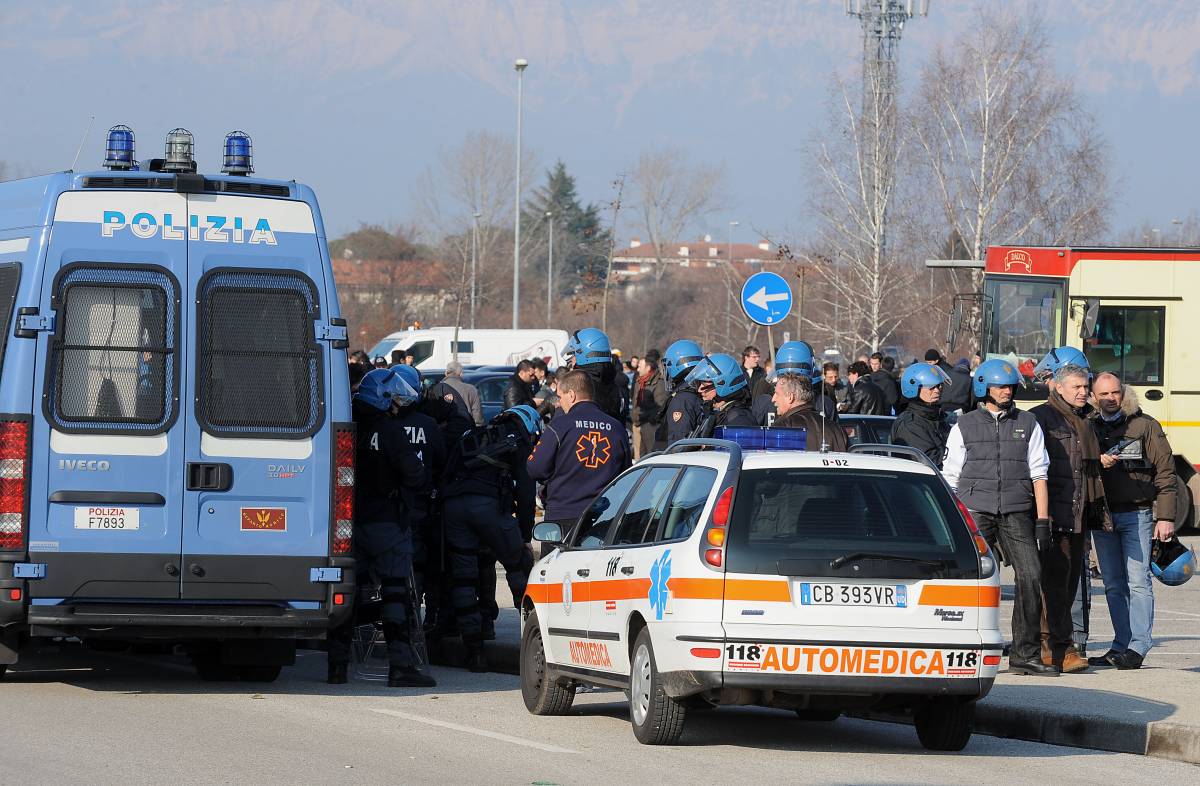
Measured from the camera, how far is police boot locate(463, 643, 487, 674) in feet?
40.0

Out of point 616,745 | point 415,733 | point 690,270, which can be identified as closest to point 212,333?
point 415,733

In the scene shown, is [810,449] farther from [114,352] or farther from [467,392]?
[467,392]

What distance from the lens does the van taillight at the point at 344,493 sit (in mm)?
10133

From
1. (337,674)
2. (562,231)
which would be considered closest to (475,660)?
(337,674)

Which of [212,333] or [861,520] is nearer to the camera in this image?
[861,520]

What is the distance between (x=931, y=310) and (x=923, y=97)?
603 cm

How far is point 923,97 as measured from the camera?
45.8 m

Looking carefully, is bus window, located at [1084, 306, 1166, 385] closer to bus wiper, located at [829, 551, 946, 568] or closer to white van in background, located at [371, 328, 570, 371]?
bus wiper, located at [829, 551, 946, 568]

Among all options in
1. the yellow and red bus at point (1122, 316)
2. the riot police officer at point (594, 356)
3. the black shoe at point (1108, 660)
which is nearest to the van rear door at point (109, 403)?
the riot police officer at point (594, 356)

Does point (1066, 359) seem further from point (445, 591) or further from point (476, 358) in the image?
point (476, 358)

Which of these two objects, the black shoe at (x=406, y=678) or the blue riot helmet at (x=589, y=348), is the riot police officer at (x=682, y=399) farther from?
the black shoe at (x=406, y=678)

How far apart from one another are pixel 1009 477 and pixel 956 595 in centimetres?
274

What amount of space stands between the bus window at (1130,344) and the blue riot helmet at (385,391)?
1329 centimetres

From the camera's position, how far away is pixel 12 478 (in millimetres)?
9578
